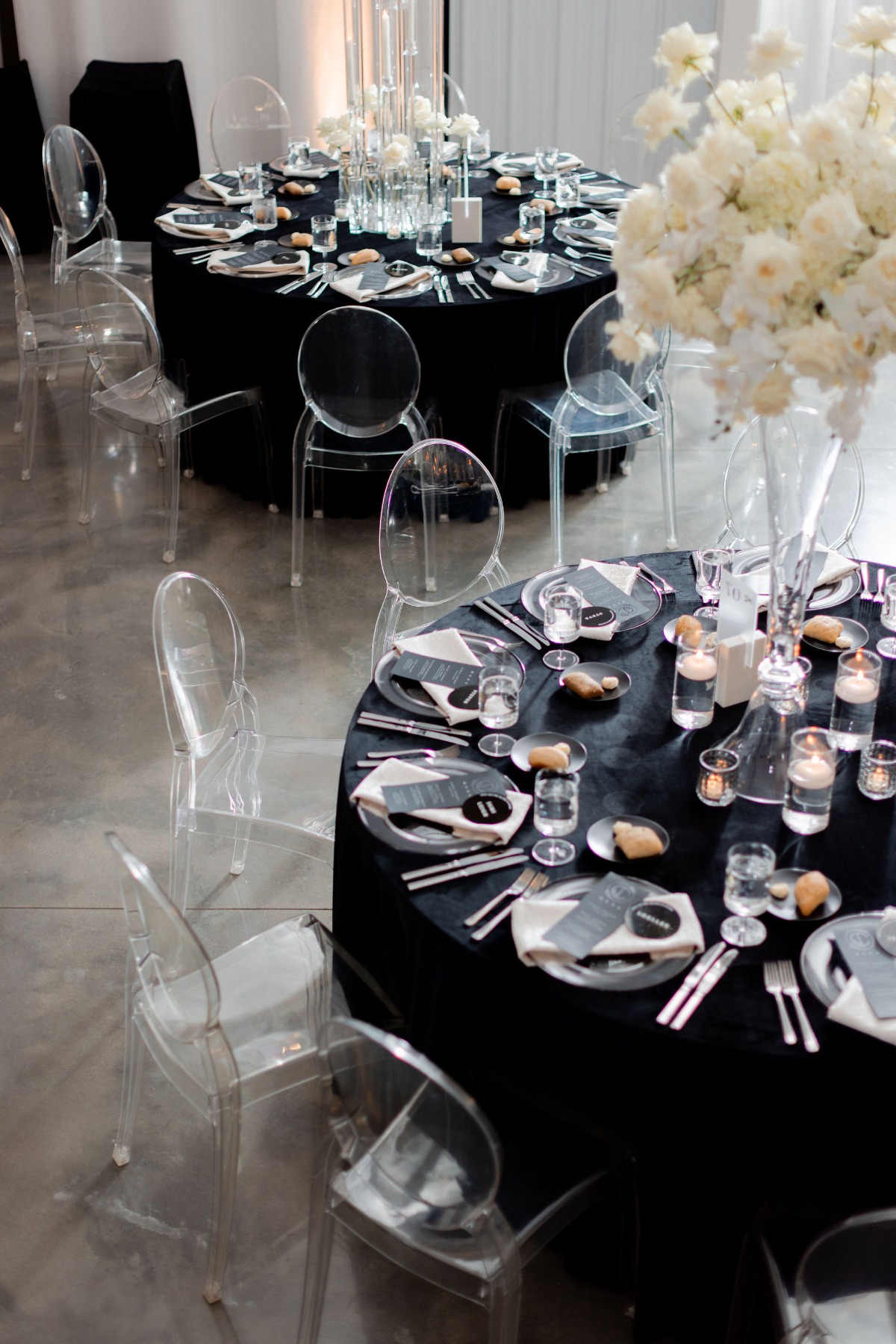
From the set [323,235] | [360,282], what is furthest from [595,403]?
[323,235]

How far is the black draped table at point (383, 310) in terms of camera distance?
4.36 meters

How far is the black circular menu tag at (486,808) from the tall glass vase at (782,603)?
40cm

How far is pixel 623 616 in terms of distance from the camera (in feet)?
8.91

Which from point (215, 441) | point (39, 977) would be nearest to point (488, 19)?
point (215, 441)

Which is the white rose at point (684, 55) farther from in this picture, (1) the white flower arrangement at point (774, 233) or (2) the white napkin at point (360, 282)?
(2) the white napkin at point (360, 282)

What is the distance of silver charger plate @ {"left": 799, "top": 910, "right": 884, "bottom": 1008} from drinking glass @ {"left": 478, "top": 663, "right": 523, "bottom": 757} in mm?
678

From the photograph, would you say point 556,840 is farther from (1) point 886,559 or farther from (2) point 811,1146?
(1) point 886,559

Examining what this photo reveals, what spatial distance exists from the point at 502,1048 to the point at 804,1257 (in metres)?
0.50

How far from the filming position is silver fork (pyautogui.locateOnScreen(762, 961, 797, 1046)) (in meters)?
1.79

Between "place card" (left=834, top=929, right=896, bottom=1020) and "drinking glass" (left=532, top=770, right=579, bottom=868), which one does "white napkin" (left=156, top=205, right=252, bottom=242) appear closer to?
"drinking glass" (left=532, top=770, right=579, bottom=868)

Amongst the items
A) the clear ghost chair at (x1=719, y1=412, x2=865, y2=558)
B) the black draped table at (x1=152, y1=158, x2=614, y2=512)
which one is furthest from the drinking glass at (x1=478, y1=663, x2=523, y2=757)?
the black draped table at (x1=152, y1=158, x2=614, y2=512)

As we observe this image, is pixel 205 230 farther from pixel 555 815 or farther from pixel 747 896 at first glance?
pixel 747 896

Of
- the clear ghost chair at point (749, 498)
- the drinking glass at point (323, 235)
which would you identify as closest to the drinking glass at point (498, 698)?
the clear ghost chair at point (749, 498)

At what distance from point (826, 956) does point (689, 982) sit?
0.20 m
